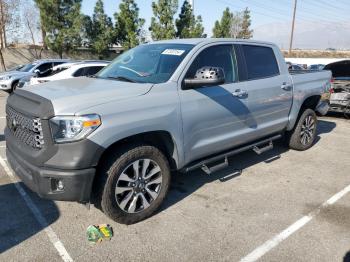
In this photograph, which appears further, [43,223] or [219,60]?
[219,60]

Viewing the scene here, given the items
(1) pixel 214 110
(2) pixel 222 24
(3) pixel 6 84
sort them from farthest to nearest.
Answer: (2) pixel 222 24
(3) pixel 6 84
(1) pixel 214 110

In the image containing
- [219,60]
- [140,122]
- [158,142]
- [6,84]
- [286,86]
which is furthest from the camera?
[6,84]

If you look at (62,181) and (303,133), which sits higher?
(62,181)

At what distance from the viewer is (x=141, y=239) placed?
3395 mm

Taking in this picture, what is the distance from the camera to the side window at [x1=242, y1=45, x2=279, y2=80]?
15.8 ft

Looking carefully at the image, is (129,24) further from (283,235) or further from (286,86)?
(283,235)

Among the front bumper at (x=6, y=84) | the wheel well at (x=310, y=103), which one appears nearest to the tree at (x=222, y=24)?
the front bumper at (x=6, y=84)

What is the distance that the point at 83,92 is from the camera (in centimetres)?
340

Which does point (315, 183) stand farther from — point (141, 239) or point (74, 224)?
point (74, 224)

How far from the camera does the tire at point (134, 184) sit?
335 centimetres

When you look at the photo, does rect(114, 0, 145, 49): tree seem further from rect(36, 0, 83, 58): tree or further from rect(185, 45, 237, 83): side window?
rect(185, 45, 237, 83): side window

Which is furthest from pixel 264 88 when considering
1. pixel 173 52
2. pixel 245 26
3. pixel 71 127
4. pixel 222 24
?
pixel 245 26

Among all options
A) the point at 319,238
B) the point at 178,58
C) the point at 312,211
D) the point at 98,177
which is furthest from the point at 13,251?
the point at 312,211

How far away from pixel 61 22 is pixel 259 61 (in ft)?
84.3
